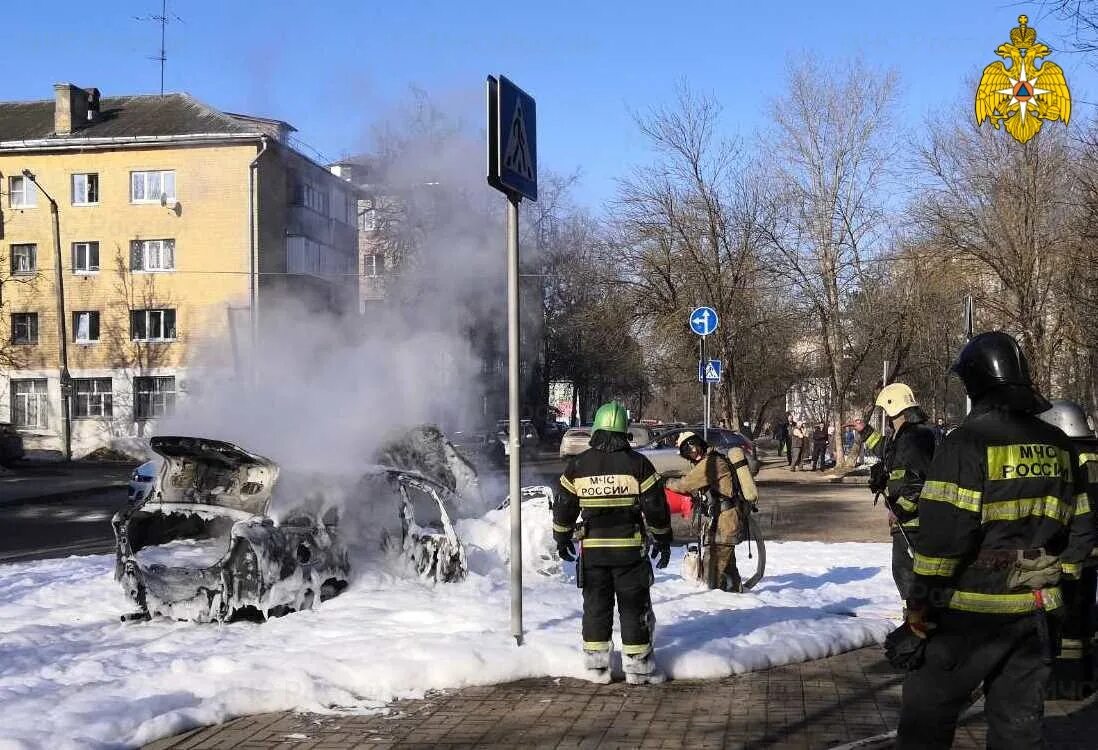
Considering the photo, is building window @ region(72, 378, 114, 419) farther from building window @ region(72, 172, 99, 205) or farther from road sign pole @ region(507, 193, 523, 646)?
road sign pole @ region(507, 193, 523, 646)

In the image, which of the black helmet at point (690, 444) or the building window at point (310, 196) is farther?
the building window at point (310, 196)

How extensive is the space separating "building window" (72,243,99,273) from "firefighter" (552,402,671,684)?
39.7 m

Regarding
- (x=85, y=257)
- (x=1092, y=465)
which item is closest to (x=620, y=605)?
(x=1092, y=465)

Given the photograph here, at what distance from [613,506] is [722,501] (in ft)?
11.3

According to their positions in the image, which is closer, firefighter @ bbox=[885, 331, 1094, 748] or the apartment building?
firefighter @ bbox=[885, 331, 1094, 748]

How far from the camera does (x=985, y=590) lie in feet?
13.2

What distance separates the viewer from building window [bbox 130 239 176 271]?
38475 millimetres

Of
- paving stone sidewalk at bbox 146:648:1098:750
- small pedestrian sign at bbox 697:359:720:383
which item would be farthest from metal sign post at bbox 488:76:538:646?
small pedestrian sign at bbox 697:359:720:383

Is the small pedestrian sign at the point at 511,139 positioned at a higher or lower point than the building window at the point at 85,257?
lower

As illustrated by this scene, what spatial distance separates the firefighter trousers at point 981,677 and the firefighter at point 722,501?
18.4ft

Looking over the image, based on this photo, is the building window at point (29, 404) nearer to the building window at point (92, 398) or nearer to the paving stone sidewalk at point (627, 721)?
the building window at point (92, 398)

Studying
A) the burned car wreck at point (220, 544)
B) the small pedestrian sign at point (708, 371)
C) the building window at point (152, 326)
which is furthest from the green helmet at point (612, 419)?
the building window at point (152, 326)

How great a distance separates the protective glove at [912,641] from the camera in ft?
13.2

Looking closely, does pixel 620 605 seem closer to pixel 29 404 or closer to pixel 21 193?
pixel 29 404
